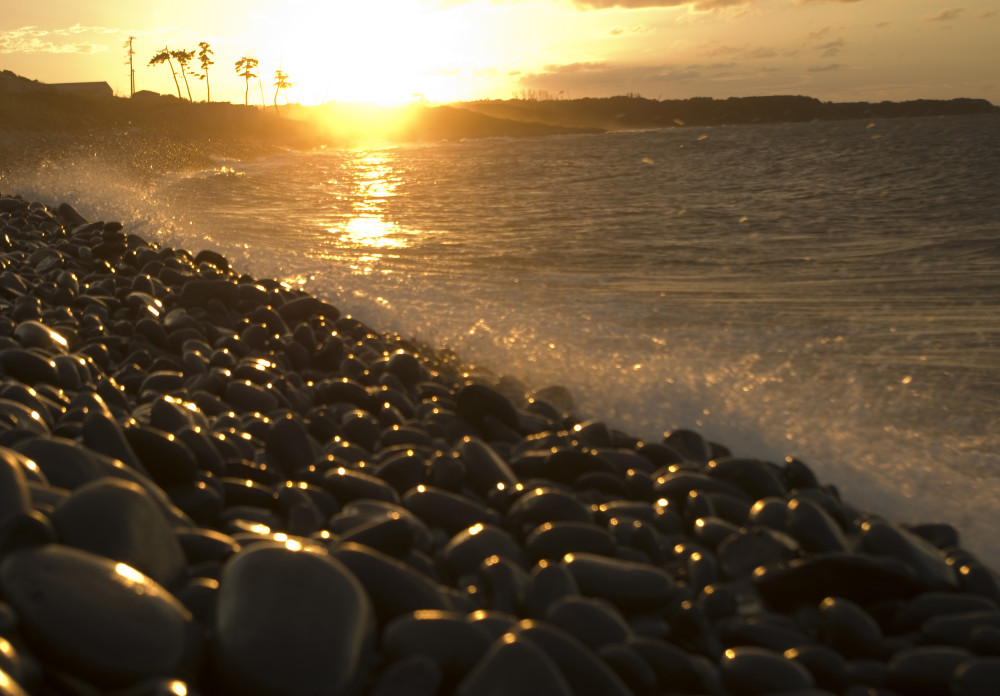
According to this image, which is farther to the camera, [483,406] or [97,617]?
[483,406]

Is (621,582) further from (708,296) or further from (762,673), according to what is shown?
(708,296)

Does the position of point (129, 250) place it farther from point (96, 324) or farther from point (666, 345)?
point (666, 345)

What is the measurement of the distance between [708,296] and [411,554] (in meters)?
6.41

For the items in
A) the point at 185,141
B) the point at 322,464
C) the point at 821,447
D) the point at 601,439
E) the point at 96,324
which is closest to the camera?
the point at 322,464

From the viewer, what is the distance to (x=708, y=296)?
27.1 ft

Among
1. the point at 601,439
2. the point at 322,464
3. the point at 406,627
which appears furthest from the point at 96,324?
the point at 406,627

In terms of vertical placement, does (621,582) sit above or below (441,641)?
below

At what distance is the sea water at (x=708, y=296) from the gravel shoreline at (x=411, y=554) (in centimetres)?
65

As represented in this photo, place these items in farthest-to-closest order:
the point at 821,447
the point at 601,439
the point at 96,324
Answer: the point at 96,324 → the point at 821,447 → the point at 601,439

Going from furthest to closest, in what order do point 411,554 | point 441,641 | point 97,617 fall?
→ point 411,554
point 441,641
point 97,617

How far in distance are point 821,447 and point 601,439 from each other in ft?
3.95

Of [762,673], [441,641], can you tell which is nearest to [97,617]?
[441,641]

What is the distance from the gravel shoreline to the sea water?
0.65 metres

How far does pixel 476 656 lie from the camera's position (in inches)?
71.1
